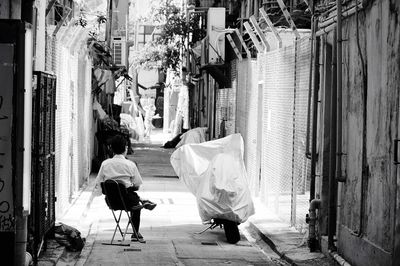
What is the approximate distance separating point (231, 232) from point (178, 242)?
83cm

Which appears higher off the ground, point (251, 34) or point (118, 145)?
point (251, 34)

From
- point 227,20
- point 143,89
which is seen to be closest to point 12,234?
point 227,20

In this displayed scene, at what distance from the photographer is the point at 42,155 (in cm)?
1110

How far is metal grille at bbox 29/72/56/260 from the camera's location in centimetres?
1077

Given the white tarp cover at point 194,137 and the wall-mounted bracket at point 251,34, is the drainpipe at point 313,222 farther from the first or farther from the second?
the white tarp cover at point 194,137

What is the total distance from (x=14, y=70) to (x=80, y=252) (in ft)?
14.9

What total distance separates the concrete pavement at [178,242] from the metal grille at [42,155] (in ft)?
2.27

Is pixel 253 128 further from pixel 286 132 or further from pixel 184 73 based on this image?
pixel 184 73

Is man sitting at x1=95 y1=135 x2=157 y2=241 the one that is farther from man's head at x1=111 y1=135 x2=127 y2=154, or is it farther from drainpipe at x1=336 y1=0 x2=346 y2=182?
drainpipe at x1=336 y1=0 x2=346 y2=182

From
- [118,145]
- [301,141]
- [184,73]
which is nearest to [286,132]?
[301,141]

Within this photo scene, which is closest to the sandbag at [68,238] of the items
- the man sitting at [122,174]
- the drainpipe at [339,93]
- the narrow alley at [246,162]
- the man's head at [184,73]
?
the narrow alley at [246,162]

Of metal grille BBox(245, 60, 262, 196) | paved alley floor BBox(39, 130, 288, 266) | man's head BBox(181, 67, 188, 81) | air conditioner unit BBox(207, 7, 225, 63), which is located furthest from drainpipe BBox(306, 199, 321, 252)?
man's head BBox(181, 67, 188, 81)

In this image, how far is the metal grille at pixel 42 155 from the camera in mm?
10773

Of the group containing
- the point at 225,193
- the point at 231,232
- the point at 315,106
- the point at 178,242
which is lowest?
the point at 178,242
